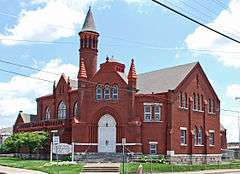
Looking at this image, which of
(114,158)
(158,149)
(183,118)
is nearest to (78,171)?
(114,158)

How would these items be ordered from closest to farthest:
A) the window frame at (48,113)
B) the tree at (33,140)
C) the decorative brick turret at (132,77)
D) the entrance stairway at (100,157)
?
1. the entrance stairway at (100,157)
2. the decorative brick turret at (132,77)
3. the tree at (33,140)
4. the window frame at (48,113)

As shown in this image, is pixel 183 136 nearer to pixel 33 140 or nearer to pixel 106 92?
pixel 106 92

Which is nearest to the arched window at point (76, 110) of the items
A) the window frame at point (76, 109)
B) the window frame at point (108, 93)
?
the window frame at point (76, 109)

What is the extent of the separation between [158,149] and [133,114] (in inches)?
195

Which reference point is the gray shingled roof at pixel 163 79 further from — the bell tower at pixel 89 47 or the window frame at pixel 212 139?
the window frame at pixel 212 139

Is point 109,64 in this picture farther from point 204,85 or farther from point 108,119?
point 204,85

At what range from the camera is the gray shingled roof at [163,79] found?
51688 millimetres

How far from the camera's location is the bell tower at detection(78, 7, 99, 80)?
5372 cm

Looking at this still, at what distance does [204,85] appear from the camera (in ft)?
185

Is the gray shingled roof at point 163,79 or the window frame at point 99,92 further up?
the gray shingled roof at point 163,79

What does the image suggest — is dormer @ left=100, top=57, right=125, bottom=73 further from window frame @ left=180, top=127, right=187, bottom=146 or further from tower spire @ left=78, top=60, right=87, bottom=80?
window frame @ left=180, top=127, right=187, bottom=146

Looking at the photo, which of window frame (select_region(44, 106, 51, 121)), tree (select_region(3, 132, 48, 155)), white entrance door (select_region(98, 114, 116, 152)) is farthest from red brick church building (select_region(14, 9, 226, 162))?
window frame (select_region(44, 106, 51, 121))

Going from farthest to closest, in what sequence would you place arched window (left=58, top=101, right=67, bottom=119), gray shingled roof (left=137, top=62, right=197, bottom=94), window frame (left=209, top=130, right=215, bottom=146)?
arched window (left=58, top=101, right=67, bottom=119)
window frame (left=209, top=130, right=215, bottom=146)
gray shingled roof (left=137, top=62, right=197, bottom=94)

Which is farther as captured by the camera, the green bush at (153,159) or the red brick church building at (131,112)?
the red brick church building at (131,112)
